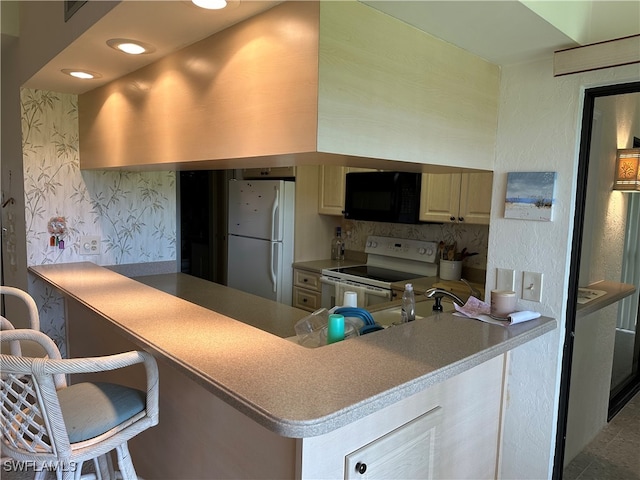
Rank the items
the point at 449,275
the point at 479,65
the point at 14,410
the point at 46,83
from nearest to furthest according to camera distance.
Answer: the point at 14,410 < the point at 479,65 < the point at 46,83 < the point at 449,275

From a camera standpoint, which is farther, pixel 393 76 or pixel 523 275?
pixel 523 275

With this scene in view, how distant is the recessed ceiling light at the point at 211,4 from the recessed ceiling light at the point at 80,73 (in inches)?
43.4

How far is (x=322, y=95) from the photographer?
1.16m

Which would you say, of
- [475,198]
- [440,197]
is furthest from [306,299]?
[475,198]

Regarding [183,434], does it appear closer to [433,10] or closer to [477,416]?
[477,416]

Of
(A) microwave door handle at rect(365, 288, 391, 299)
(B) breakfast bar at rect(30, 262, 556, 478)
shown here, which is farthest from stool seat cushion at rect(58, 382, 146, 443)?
(A) microwave door handle at rect(365, 288, 391, 299)

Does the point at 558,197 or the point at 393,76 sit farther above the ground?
the point at 393,76

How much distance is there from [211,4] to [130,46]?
1.91 feet

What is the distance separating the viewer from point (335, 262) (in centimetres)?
425

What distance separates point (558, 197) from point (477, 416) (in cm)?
85

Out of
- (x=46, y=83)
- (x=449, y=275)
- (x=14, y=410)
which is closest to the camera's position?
(x=14, y=410)

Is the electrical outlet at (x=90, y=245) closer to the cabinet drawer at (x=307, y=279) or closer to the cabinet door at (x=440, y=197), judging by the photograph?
the cabinet drawer at (x=307, y=279)

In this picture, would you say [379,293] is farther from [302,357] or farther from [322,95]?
[322,95]

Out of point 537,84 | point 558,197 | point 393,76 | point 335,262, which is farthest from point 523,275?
point 335,262
